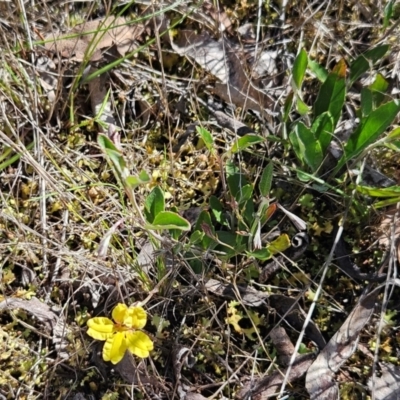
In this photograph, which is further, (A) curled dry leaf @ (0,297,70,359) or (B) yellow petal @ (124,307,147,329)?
(A) curled dry leaf @ (0,297,70,359)

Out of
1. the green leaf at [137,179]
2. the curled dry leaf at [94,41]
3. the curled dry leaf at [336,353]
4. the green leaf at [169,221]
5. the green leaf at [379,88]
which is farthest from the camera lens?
the curled dry leaf at [94,41]

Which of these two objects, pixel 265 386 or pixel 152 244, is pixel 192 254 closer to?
pixel 152 244

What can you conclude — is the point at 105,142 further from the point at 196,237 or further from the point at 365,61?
the point at 365,61

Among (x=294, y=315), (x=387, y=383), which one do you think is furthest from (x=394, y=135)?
(x=387, y=383)

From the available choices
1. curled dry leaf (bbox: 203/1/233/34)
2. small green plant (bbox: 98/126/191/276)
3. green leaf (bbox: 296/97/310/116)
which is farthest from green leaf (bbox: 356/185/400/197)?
curled dry leaf (bbox: 203/1/233/34)


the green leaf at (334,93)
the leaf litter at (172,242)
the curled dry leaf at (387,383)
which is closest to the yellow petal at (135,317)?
the leaf litter at (172,242)

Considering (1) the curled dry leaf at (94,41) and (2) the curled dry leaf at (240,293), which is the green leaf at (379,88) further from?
(1) the curled dry leaf at (94,41)

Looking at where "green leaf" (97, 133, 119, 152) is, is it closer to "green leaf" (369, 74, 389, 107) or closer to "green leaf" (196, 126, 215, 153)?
"green leaf" (196, 126, 215, 153)
